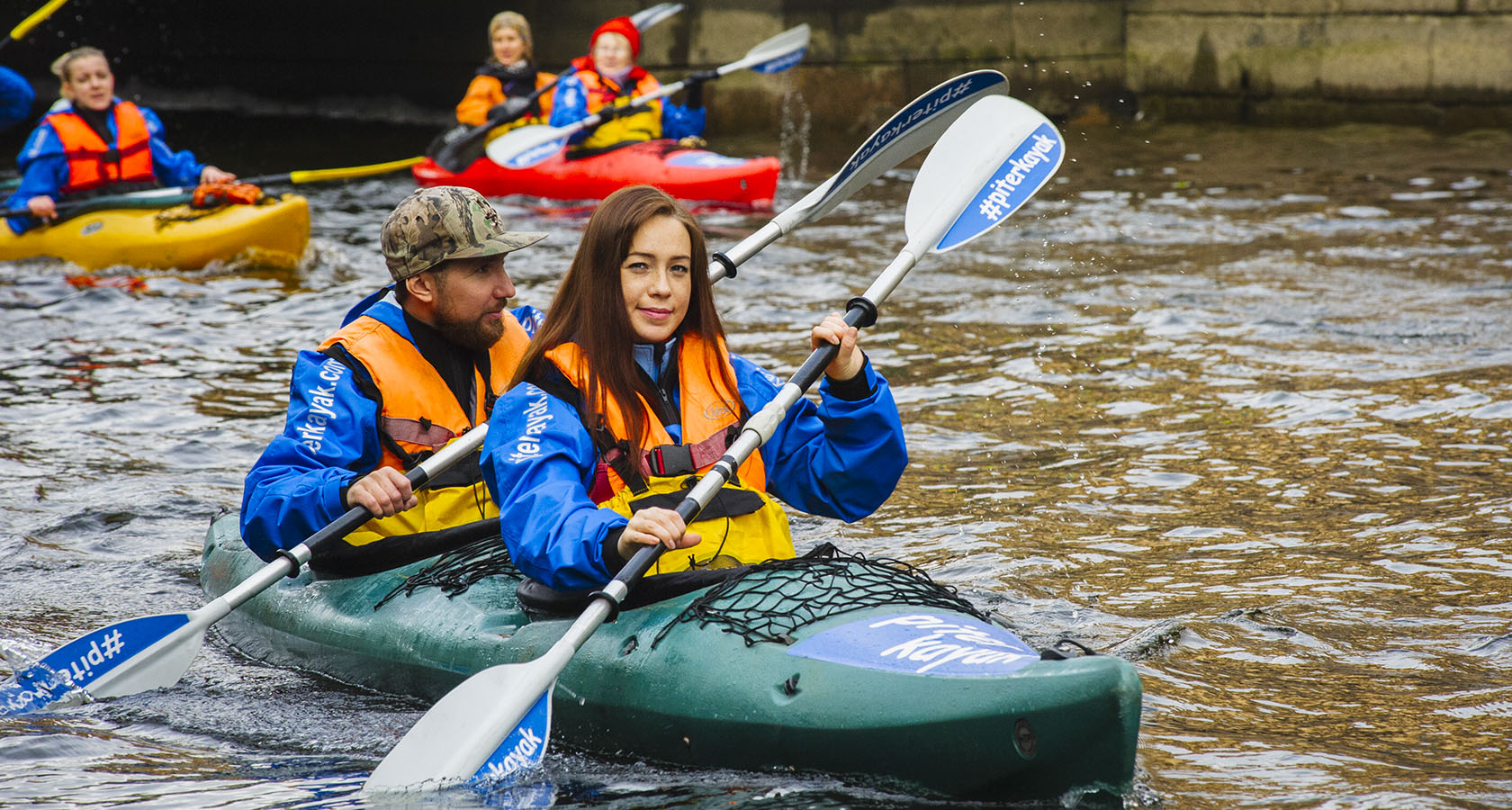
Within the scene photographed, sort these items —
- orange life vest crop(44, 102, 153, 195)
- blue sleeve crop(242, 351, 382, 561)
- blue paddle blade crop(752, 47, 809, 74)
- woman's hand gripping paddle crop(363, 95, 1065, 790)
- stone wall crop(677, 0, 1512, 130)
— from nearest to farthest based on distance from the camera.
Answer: woman's hand gripping paddle crop(363, 95, 1065, 790), blue sleeve crop(242, 351, 382, 561), orange life vest crop(44, 102, 153, 195), blue paddle blade crop(752, 47, 809, 74), stone wall crop(677, 0, 1512, 130)

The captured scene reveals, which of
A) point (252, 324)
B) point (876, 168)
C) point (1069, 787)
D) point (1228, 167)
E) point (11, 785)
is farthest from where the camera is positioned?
point (1228, 167)

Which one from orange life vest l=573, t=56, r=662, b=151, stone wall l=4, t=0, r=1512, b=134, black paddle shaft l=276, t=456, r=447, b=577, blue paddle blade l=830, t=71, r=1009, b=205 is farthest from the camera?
stone wall l=4, t=0, r=1512, b=134

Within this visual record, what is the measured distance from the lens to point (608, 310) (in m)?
3.01

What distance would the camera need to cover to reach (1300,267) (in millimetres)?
8086

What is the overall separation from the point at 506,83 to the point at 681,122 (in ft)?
4.89

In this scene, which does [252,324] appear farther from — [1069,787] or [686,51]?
[686,51]

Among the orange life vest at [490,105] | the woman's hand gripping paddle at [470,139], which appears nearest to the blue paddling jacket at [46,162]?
the woman's hand gripping paddle at [470,139]

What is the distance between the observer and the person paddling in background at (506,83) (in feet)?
37.4

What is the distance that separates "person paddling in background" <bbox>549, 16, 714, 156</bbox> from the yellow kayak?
2.38 m

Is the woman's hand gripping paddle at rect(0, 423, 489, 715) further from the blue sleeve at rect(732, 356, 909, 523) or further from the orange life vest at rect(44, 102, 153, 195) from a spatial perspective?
the orange life vest at rect(44, 102, 153, 195)

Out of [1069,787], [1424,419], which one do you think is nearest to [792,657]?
[1069,787]

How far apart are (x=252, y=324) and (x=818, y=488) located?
A: 16.7 feet

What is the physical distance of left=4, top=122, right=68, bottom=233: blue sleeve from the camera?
8656mm

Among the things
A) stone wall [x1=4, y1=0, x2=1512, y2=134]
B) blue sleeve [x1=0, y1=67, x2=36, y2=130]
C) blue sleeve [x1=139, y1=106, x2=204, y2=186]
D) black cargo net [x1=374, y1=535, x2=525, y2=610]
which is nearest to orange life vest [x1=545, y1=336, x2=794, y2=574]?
black cargo net [x1=374, y1=535, x2=525, y2=610]
